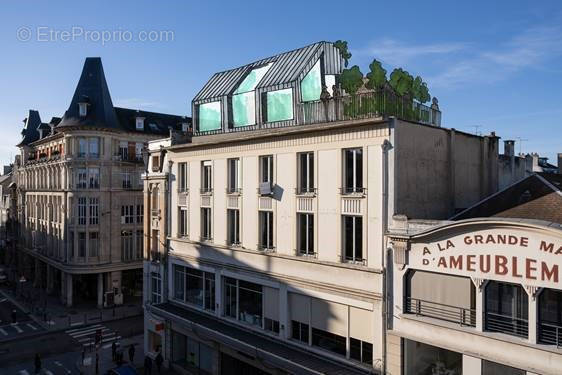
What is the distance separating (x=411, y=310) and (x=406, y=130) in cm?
714

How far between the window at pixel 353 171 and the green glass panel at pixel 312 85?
4.42 m

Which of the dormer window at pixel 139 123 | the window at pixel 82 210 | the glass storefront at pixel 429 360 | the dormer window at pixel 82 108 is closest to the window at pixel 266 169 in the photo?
the glass storefront at pixel 429 360

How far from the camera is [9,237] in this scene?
75.8m

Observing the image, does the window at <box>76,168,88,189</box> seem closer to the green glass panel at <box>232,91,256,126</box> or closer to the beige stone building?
the beige stone building

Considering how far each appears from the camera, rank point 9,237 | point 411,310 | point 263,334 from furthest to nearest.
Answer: point 9,237 < point 263,334 < point 411,310

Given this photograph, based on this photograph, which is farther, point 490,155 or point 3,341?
point 3,341

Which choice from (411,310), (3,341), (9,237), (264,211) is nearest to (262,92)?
(264,211)

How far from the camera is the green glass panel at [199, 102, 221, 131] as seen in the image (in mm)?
28641

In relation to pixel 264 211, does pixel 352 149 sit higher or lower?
higher

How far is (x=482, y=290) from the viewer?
53.6 ft

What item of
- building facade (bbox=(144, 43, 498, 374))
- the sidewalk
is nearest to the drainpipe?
building facade (bbox=(144, 43, 498, 374))

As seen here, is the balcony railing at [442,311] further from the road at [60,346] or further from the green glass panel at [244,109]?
the road at [60,346]

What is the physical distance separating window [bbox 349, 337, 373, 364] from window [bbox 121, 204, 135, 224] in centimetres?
3677

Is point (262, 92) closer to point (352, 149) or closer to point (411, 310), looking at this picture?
point (352, 149)
